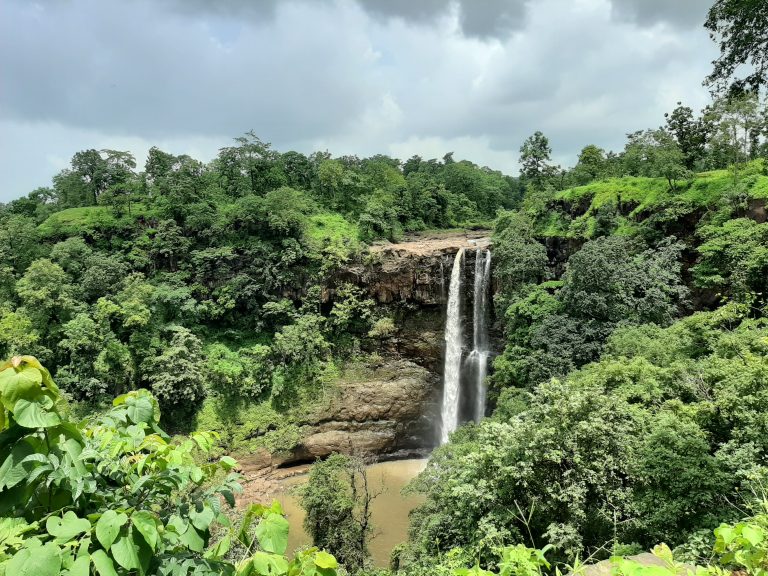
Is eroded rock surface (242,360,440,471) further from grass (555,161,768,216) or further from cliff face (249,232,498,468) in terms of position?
grass (555,161,768,216)

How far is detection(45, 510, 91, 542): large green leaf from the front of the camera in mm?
1314

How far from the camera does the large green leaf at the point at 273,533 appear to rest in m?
1.56

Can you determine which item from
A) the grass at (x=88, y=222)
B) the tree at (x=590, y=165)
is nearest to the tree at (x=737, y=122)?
the tree at (x=590, y=165)

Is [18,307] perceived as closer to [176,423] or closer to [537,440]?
[176,423]

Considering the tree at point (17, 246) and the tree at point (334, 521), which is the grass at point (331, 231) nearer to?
the tree at point (334, 521)

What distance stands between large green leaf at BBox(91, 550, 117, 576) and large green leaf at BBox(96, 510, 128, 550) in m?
0.02

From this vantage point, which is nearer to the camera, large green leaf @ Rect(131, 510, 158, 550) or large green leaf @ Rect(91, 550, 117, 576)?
large green leaf @ Rect(91, 550, 117, 576)

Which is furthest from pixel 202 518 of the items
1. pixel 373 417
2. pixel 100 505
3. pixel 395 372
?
pixel 395 372

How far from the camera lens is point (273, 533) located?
62.9 inches

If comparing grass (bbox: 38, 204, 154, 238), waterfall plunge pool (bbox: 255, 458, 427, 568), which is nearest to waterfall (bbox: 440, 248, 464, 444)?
waterfall plunge pool (bbox: 255, 458, 427, 568)

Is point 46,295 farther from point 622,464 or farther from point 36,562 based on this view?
point 36,562

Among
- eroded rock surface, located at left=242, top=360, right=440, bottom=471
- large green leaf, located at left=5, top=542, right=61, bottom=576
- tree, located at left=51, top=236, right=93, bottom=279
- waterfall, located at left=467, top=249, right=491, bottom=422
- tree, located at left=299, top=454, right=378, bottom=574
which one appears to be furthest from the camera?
tree, located at left=51, top=236, right=93, bottom=279

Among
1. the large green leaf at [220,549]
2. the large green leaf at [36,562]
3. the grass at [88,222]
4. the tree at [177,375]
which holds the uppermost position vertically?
the grass at [88,222]

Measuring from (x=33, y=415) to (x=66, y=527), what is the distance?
36 cm
